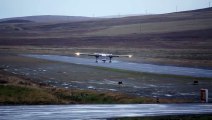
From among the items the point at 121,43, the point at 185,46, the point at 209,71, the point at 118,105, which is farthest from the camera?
the point at 121,43

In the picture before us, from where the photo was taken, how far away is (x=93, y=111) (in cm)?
2883

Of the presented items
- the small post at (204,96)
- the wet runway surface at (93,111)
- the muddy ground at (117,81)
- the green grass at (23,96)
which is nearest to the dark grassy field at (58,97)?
the green grass at (23,96)

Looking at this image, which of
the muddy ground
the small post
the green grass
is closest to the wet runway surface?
the green grass

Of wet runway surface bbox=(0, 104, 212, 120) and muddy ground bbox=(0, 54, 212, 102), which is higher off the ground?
muddy ground bbox=(0, 54, 212, 102)

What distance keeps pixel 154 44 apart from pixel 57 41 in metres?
Answer: 43.8

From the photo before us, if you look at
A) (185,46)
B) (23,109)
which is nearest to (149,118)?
(23,109)

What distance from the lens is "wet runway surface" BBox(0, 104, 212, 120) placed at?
2627 cm

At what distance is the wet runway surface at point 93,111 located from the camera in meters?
26.3

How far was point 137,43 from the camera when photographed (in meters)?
138

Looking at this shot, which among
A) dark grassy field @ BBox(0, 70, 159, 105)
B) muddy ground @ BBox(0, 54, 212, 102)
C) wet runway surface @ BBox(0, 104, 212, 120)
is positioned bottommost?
wet runway surface @ BBox(0, 104, 212, 120)

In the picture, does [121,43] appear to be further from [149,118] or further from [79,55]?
[149,118]

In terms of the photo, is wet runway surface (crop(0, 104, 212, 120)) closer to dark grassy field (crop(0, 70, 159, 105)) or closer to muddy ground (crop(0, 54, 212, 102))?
dark grassy field (crop(0, 70, 159, 105))

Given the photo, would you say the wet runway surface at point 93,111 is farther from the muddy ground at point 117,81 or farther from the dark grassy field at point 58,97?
the muddy ground at point 117,81

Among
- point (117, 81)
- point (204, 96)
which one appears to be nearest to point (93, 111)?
point (204, 96)
